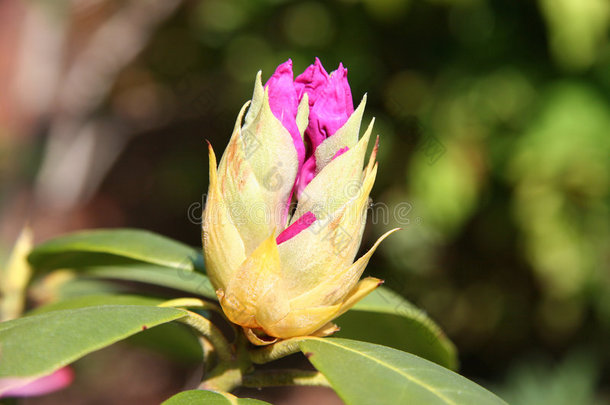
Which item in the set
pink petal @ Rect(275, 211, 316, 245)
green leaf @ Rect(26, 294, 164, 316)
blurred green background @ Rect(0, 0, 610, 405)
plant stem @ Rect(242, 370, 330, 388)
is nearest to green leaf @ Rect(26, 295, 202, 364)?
green leaf @ Rect(26, 294, 164, 316)

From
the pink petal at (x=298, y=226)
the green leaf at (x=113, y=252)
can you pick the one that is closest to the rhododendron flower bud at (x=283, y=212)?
the pink petal at (x=298, y=226)

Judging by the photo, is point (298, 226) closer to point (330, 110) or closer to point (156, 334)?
point (330, 110)

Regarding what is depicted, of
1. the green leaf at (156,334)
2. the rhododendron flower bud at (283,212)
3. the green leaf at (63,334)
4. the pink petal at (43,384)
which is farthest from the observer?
the green leaf at (156,334)

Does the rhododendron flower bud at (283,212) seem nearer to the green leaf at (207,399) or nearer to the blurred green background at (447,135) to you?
the green leaf at (207,399)

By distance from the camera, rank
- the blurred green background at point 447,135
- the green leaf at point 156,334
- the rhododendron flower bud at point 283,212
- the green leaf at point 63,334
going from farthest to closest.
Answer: the blurred green background at point 447,135 → the green leaf at point 156,334 → the rhododendron flower bud at point 283,212 → the green leaf at point 63,334

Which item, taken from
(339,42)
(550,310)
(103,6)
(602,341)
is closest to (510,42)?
(339,42)

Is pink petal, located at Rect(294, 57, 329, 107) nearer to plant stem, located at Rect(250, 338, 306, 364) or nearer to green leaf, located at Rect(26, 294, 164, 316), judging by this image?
plant stem, located at Rect(250, 338, 306, 364)
